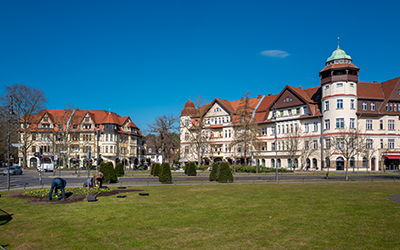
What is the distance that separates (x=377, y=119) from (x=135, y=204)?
57.7m

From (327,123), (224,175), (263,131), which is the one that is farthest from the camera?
(263,131)

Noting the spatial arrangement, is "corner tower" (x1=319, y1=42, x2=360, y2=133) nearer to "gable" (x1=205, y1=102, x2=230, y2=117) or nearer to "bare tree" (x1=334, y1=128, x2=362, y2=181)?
"bare tree" (x1=334, y1=128, x2=362, y2=181)

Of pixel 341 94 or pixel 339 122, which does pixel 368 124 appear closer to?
pixel 339 122

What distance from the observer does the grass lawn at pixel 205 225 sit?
10.2 m

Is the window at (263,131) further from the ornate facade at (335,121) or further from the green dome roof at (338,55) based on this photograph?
the green dome roof at (338,55)

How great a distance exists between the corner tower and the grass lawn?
44.0 m

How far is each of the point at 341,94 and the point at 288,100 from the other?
37.3 ft

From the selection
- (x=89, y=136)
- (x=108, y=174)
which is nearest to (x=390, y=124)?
(x=108, y=174)

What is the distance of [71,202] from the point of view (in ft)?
60.1

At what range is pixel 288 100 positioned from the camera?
225 feet

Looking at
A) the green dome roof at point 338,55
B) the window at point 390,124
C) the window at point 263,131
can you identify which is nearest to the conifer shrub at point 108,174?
the window at point 263,131

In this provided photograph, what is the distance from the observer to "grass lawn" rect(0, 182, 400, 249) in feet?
33.5


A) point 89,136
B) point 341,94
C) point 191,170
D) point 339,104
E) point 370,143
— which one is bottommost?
point 191,170

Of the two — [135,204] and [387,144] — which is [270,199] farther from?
[387,144]
